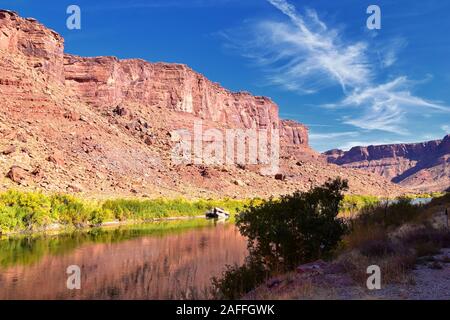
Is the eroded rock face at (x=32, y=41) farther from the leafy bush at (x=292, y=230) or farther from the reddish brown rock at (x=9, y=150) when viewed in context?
the leafy bush at (x=292, y=230)

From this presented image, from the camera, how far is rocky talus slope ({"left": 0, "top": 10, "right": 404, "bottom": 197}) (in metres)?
48.8

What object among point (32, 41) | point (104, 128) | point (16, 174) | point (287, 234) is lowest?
point (287, 234)

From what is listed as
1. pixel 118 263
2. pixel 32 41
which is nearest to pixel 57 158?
pixel 118 263

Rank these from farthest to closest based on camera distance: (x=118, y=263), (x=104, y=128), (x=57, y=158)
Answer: (x=104, y=128)
(x=57, y=158)
(x=118, y=263)

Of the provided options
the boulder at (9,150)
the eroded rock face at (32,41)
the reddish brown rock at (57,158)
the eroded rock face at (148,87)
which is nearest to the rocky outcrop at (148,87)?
the eroded rock face at (148,87)

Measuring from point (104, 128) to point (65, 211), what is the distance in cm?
3566

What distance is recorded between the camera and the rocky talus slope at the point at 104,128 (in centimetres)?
4881

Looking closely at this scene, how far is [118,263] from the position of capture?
18.8 meters

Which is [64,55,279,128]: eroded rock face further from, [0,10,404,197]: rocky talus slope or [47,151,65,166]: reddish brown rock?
[47,151,65,166]: reddish brown rock

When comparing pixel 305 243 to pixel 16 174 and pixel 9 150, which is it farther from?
pixel 9 150

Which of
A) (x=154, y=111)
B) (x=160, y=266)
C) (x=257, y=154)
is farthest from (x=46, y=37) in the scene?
(x=160, y=266)

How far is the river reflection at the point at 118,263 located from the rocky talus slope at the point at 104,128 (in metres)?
17.1

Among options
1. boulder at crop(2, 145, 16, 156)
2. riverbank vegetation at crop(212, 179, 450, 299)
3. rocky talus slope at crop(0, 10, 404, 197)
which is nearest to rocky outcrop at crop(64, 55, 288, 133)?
rocky talus slope at crop(0, 10, 404, 197)
